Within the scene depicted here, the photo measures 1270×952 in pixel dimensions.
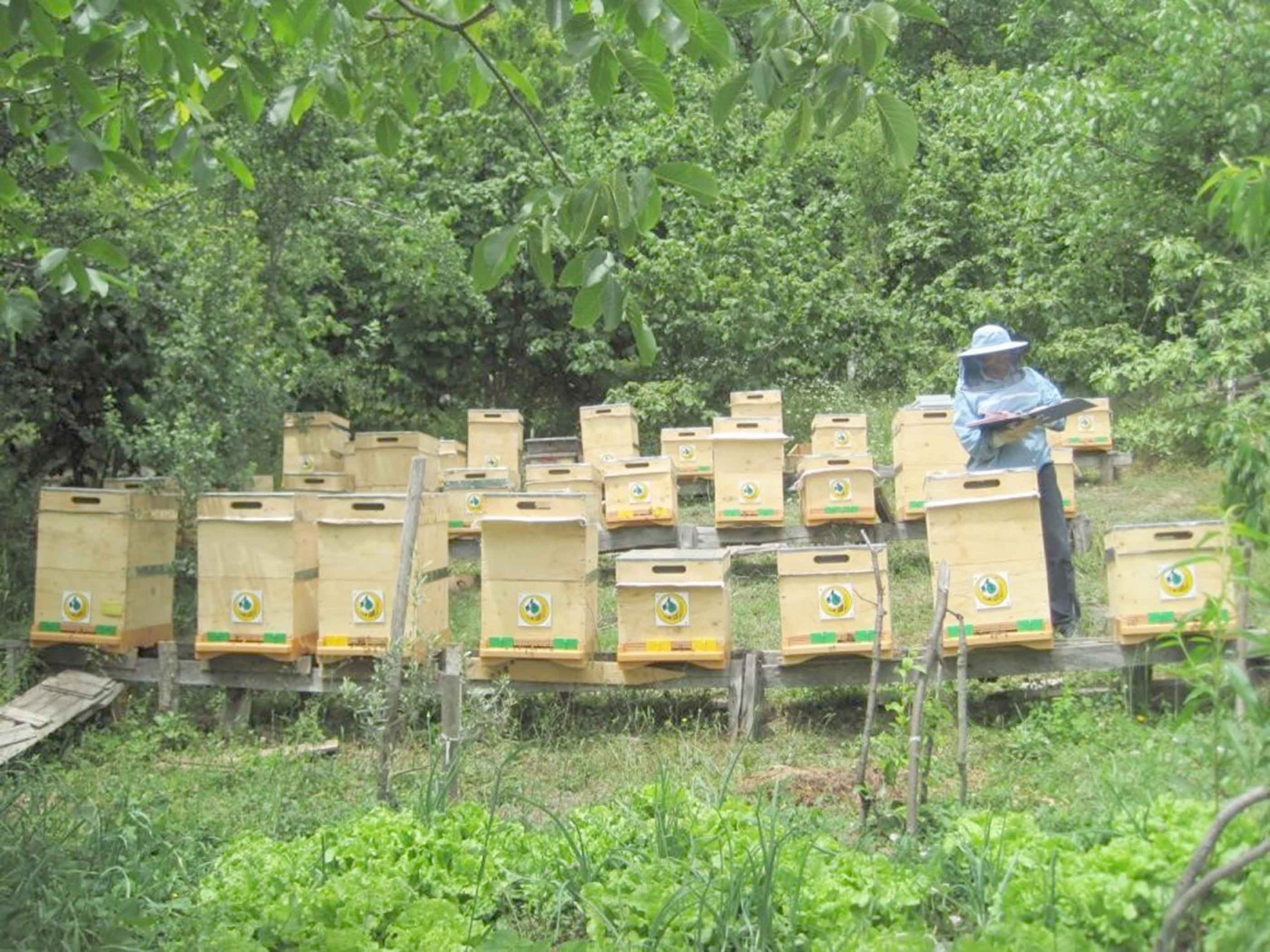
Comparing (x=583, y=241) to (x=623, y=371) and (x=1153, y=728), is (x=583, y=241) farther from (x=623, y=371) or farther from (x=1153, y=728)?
(x=623, y=371)

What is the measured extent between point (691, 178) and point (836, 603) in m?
3.82

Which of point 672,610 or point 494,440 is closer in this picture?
point 672,610

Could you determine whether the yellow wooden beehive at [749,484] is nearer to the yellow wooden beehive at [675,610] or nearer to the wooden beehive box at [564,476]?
the wooden beehive box at [564,476]

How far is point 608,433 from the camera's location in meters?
12.1

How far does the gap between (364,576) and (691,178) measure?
417 centimetres

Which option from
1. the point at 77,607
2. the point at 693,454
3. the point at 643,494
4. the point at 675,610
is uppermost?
the point at 693,454

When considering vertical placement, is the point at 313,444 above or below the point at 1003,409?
above

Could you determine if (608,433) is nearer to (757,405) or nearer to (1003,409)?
(757,405)

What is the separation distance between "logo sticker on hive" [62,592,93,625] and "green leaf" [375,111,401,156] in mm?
3774

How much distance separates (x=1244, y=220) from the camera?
7.32 feet

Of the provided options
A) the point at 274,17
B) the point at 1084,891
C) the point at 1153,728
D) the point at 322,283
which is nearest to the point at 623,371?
the point at 322,283

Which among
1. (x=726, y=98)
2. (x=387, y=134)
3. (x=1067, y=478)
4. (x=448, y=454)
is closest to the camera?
(x=726, y=98)

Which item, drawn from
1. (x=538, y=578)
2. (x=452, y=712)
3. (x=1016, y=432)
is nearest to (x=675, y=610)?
(x=538, y=578)

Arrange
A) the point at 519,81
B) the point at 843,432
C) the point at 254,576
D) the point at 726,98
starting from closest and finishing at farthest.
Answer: the point at 726,98
the point at 519,81
the point at 254,576
the point at 843,432
